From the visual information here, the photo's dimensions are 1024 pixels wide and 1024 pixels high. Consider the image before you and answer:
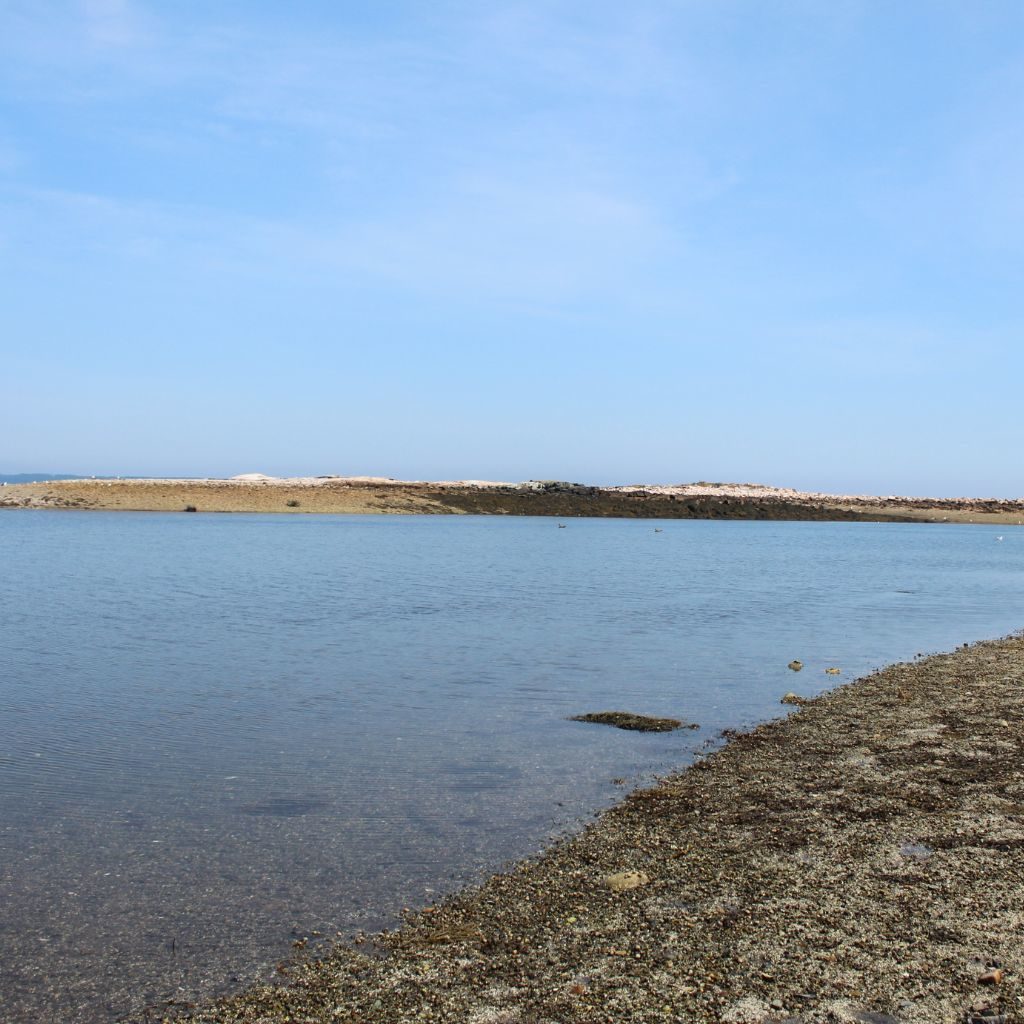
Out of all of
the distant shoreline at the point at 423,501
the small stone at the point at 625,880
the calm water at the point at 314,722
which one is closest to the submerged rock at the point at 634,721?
the calm water at the point at 314,722

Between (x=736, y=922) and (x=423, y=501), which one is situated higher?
(x=423, y=501)

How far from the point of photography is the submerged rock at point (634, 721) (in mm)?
12102

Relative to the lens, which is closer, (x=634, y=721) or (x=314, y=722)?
(x=314, y=722)

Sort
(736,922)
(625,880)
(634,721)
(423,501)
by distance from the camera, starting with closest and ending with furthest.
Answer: (736,922) → (625,880) → (634,721) → (423,501)

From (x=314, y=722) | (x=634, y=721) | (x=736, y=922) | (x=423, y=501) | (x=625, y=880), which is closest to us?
(x=736, y=922)

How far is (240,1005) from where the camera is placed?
5359 mm

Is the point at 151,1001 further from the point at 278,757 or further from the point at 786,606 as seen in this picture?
the point at 786,606

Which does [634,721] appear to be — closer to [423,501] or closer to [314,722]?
[314,722]

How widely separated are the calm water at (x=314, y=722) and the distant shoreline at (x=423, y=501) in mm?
47936

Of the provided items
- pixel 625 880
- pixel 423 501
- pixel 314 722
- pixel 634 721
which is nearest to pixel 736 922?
pixel 625 880

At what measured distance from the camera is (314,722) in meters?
12.0

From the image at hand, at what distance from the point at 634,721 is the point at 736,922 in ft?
20.0

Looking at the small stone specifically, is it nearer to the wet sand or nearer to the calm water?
the wet sand

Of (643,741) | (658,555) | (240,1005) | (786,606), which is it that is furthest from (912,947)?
(658,555)
